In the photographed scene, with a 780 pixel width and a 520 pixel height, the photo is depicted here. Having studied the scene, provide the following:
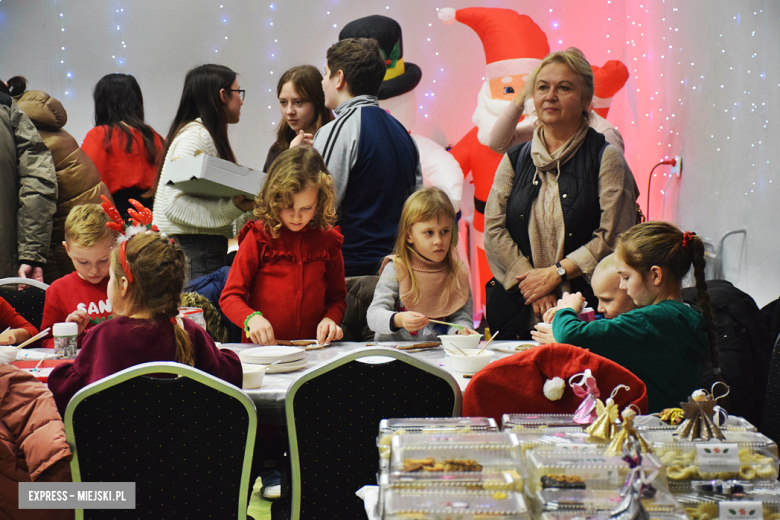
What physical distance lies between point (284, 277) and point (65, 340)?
74 cm

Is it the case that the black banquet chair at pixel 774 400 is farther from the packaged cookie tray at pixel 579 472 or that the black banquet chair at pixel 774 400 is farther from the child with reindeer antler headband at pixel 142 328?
the child with reindeer antler headband at pixel 142 328

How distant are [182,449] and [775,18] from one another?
9.47 ft

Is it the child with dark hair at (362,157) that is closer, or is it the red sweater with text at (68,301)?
the red sweater with text at (68,301)

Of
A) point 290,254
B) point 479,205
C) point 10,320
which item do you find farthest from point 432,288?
point 479,205

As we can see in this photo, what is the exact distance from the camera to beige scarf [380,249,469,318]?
2375mm

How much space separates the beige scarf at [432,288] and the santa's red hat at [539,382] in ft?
3.51

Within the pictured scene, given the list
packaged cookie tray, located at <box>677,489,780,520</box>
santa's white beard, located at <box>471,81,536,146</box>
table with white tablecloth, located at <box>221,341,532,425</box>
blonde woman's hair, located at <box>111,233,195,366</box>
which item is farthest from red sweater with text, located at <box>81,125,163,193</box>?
packaged cookie tray, located at <box>677,489,780,520</box>

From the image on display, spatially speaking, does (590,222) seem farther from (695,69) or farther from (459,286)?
(695,69)

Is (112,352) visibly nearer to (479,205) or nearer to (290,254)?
(290,254)

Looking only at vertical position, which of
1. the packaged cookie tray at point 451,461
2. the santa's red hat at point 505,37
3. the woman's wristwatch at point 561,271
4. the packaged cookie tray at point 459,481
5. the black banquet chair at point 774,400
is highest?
the santa's red hat at point 505,37

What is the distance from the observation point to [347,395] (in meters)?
1.41

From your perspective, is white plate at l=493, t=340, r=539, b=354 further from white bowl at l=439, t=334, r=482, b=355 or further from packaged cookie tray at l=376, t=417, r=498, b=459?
packaged cookie tray at l=376, t=417, r=498, b=459

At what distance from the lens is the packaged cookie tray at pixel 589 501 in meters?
0.89

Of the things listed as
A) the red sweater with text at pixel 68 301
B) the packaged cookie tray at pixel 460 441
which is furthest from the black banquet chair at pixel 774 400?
the red sweater with text at pixel 68 301
